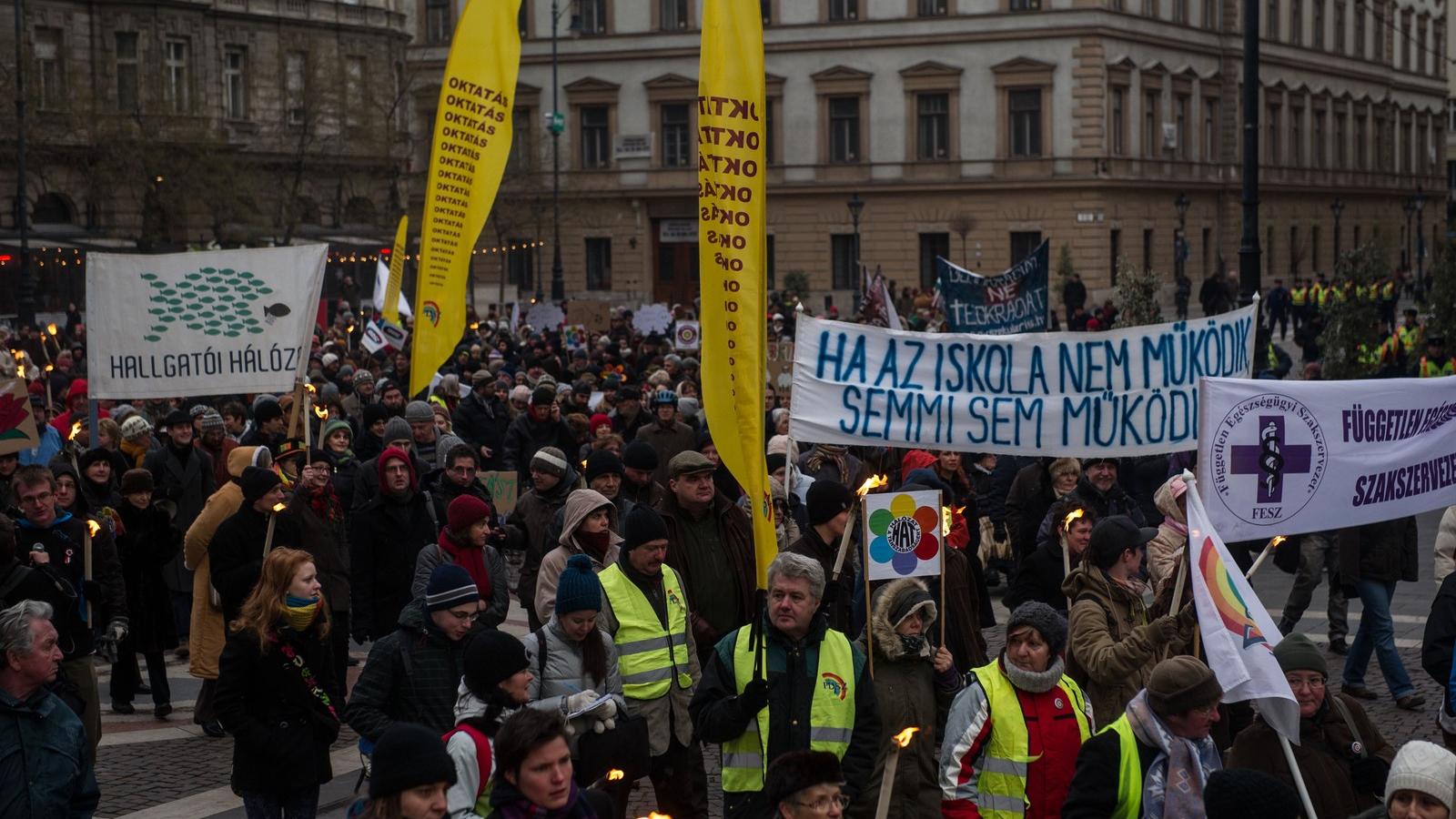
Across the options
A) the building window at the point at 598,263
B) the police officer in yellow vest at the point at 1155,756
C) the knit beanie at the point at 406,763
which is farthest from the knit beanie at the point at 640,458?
the building window at the point at 598,263

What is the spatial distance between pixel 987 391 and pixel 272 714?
413cm

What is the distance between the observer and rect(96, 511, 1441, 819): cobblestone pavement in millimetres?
9062

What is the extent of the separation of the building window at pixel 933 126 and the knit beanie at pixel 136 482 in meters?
48.6

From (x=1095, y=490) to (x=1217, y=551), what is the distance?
136 inches

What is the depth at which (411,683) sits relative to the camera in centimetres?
688

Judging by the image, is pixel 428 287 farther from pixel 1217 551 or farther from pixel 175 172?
pixel 175 172

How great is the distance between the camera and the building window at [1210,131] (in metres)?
62.7

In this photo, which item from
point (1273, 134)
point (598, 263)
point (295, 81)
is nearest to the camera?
point (295, 81)

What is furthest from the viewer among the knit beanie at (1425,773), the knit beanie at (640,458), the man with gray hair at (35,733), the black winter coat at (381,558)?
the black winter coat at (381,558)

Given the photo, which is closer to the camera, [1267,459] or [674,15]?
[1267,459]

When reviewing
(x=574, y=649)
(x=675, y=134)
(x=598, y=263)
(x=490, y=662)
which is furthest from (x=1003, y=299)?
(x=598, y=263)

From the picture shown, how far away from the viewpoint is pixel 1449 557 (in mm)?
9109

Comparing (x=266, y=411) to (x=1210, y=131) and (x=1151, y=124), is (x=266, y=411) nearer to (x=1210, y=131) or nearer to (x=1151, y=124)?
(x=1151, y=124)

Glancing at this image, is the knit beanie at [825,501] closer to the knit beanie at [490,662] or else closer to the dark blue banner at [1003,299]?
the knit beanie at [490,662]
